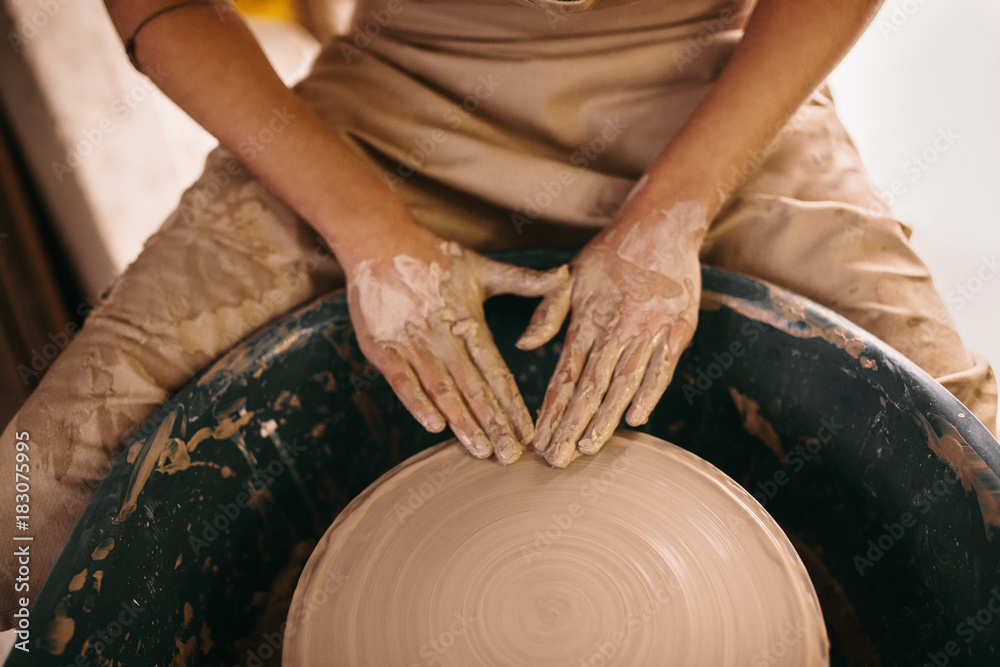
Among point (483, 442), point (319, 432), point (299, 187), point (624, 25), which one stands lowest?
point (319, 432)

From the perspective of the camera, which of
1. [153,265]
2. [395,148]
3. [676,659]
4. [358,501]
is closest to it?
[676,659]

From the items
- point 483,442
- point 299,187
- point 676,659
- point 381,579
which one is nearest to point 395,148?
point 299,187

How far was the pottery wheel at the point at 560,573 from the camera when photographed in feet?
2.42

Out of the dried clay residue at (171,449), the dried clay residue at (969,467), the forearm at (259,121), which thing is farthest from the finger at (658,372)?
the dried clay residue at (171,449)

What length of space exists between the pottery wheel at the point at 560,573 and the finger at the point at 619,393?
0.03 m

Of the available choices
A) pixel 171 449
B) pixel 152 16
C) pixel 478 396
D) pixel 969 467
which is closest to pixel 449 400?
pixel 478 396

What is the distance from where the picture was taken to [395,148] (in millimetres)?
1169

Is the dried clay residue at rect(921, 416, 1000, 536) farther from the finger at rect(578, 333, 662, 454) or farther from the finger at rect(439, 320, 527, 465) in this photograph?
the finger at rect(439, 320, 527, 465)

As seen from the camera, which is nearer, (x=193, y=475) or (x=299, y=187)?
(x=193, y=475)

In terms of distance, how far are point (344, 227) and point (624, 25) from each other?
2.05ft

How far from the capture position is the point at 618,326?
0.95 m

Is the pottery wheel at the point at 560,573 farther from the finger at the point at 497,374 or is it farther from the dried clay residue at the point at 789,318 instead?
the dried clay residue at the point at 789,318

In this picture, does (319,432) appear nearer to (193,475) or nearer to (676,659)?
(193,475)

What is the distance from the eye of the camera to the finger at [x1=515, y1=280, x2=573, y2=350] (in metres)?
0.96
